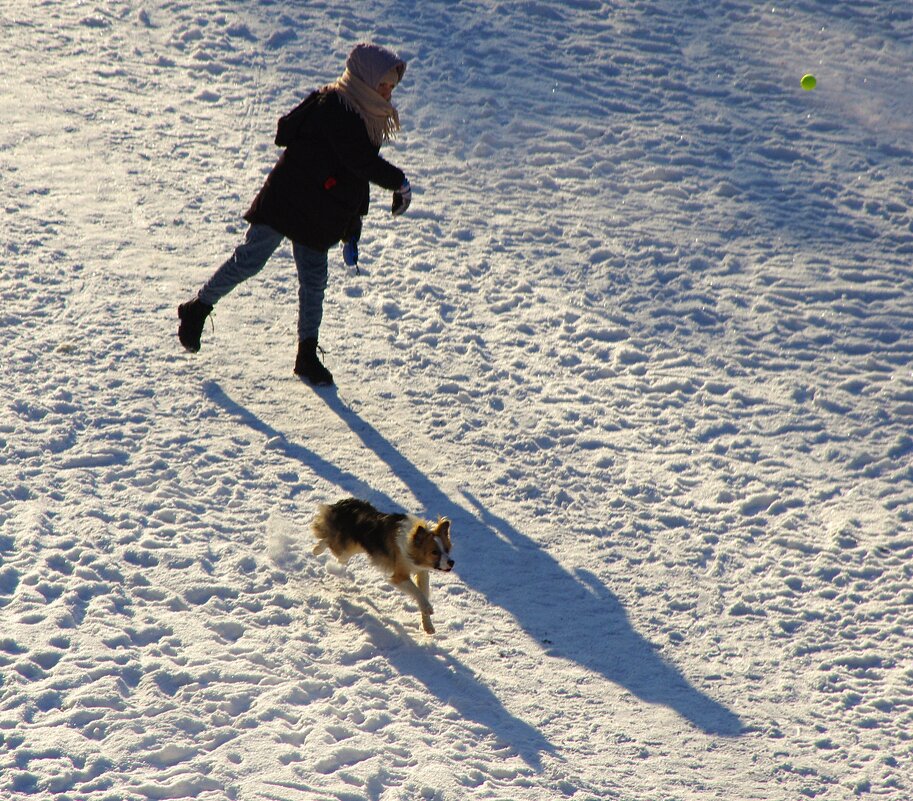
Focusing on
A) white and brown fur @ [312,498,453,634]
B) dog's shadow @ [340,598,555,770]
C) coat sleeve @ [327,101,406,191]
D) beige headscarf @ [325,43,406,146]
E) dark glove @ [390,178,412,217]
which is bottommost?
dog's shadow @ [340,598,555,770]

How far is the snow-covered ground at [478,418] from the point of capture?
462cm

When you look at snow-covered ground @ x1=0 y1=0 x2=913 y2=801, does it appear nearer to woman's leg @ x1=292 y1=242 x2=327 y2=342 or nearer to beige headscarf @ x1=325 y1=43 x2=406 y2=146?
woman's leg @ x1=292 y1=242 x2=327 y2=342

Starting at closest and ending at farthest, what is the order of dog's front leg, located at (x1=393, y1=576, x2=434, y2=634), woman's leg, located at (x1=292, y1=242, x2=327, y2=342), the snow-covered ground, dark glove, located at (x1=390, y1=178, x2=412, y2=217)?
the snow-covered ground
dog's front leg, located at (x1=393, y1=576, x2=434, y2=634)
dark glove, located at (x1=390, y1=178, x2=412, y2=217)
woman's leg, located at (x1=292, y1=242, x2=327, y2=342)

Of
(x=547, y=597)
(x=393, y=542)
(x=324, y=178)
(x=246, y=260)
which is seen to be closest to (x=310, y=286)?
(x=246, y=260)

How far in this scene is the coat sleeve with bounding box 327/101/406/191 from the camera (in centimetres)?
595

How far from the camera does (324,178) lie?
606cm

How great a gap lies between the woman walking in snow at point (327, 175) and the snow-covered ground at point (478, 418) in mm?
830

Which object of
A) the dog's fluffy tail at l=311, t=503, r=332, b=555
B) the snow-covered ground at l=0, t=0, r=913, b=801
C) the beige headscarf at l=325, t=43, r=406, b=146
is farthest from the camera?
the beige headscarf at l=325, t=43, r=406, b=146

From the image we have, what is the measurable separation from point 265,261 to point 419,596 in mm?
2421

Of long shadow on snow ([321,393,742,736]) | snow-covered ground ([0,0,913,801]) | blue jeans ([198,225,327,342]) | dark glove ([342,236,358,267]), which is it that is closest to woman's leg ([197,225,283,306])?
blue jeans ([198,225,327,342])

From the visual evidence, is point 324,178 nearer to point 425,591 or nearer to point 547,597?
point 425,591

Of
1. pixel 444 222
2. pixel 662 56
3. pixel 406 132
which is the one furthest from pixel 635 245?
pixel 662 56

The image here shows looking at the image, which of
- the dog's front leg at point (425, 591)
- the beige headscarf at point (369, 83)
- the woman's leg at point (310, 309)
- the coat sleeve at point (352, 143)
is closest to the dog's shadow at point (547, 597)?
the dog's front leg at point (425, 591)

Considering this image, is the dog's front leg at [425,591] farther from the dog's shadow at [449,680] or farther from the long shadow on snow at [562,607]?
the long shadow on snow at [562,607]
